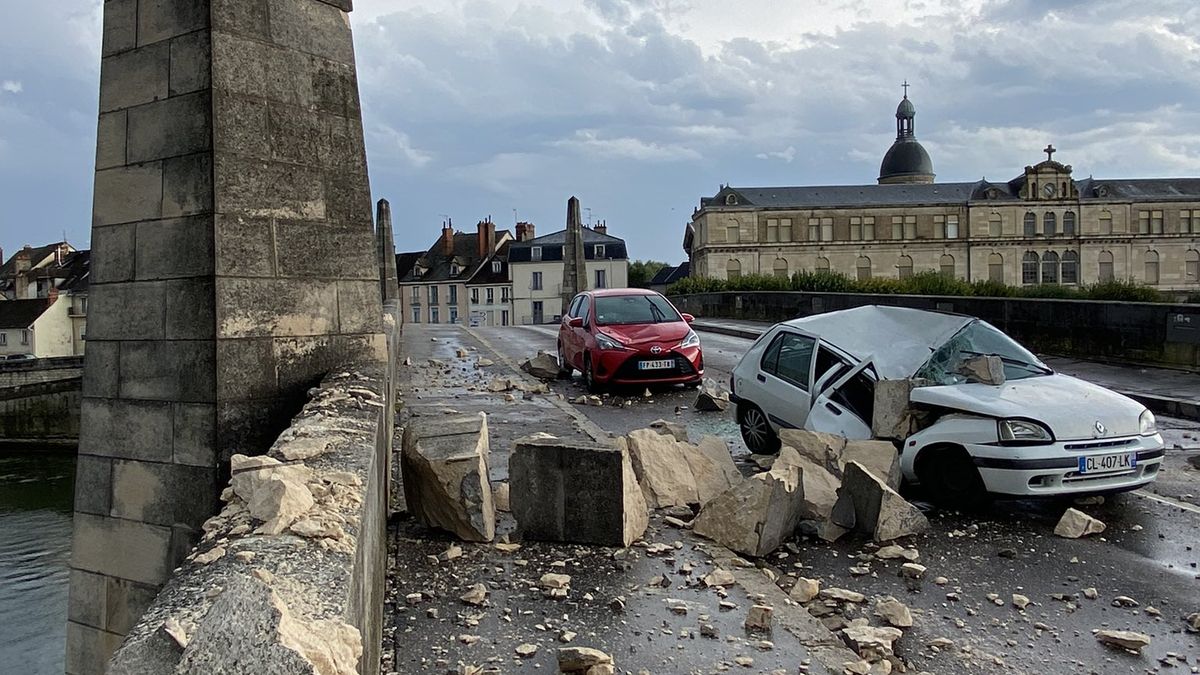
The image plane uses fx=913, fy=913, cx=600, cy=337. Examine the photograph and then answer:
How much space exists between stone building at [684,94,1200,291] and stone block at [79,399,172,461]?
88254 millimetres

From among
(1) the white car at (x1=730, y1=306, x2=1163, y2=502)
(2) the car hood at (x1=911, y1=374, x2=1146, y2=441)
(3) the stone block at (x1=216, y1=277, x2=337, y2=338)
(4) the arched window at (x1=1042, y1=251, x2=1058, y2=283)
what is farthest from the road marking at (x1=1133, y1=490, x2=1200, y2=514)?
(4) the arched window at (x1=1042, y1=251, x2=1058, y2=283)

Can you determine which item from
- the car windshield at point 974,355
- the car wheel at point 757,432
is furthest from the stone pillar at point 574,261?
the car windshield at point 974,355

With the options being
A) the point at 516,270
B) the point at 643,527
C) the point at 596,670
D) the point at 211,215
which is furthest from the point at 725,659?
the point at 516,270

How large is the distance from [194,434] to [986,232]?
9892cm

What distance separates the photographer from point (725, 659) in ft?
14.2

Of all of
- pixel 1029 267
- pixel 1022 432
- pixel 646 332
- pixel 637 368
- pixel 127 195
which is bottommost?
pixel 1022 432

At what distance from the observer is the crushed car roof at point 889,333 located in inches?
336

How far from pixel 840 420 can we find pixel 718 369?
10315 millimetres

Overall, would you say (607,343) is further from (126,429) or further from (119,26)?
(119,26)

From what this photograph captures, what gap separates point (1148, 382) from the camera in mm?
15055

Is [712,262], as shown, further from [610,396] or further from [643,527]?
[643,527]

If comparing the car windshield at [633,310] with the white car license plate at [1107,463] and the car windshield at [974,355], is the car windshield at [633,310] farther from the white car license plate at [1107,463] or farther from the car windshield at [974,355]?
the white car license plate at [1107,463]

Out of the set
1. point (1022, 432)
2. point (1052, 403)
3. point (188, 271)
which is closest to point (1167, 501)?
point (1052, 403)

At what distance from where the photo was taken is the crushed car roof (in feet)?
28.0
